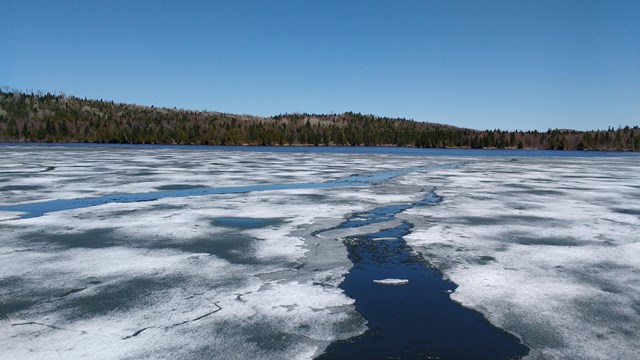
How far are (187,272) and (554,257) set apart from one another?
4.79m

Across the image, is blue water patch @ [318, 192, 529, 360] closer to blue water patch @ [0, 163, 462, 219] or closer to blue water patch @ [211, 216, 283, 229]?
blue water patch @ [211, 216, 283, 229]

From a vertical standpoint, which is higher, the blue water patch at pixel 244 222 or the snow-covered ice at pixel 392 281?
the snow-covered ice at pixel 392 281

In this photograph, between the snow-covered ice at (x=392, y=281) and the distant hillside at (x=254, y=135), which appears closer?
the snow-covered ice at (x=392, y=281)

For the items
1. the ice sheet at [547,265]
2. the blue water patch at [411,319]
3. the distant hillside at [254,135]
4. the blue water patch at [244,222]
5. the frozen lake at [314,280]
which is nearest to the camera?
the blue water patch at [411,319]

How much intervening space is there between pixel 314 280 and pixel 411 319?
4.28 ft

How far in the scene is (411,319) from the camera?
4199mm

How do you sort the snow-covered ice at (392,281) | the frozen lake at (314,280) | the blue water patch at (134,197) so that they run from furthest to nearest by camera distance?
the blue water patch at (134,197) < the snow-covered ice at (392,281) < the frozen lake at (314,280)

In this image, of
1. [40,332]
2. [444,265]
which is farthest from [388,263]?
[40,332]

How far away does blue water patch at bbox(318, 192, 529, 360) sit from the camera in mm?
3533

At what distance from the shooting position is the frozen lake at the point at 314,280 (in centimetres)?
365

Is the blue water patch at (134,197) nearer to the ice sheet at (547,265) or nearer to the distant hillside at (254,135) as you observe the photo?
the ice sheet at (547,265)

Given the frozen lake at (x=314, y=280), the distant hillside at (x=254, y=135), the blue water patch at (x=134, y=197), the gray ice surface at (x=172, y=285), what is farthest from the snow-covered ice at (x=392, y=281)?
the distant hillside at (x=254, y=135)

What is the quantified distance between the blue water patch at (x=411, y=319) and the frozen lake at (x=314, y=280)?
21 mm

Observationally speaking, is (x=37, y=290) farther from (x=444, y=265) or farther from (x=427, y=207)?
(x=427, y=207)
